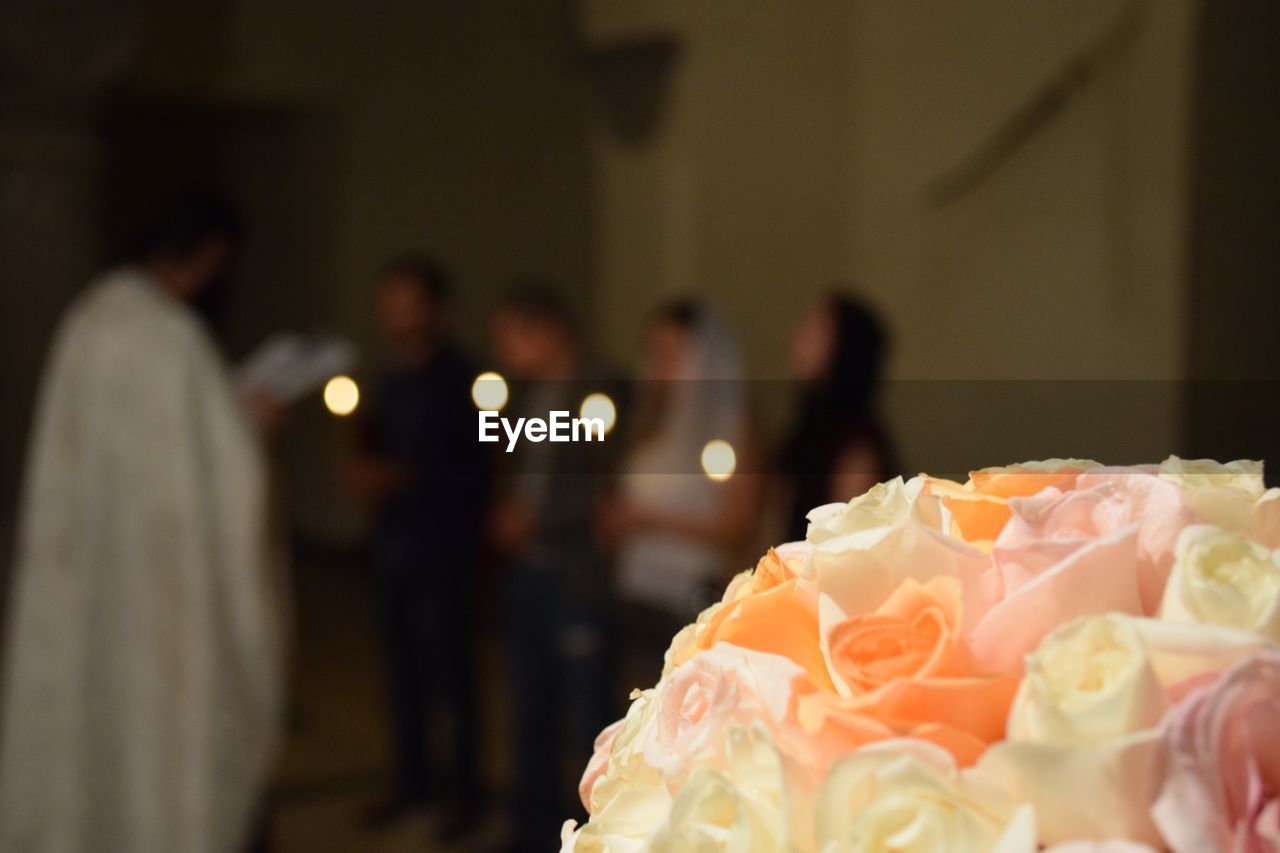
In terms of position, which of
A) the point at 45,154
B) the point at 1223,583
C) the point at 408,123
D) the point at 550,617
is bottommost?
the point at 550,617

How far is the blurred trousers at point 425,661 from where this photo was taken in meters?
3.70

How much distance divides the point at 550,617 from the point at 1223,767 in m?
2.82

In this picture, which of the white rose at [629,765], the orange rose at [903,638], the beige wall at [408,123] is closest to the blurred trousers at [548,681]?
the white rose at [629,765]

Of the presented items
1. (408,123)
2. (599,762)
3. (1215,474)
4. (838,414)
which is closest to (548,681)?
(838,414)

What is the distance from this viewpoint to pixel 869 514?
0.50m

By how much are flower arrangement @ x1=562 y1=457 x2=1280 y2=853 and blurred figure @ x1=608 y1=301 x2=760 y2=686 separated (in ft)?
5.67

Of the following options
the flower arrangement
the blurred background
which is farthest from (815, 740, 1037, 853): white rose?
the blurred background

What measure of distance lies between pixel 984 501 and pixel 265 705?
100.0 inches

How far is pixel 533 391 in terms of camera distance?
31.0 inches

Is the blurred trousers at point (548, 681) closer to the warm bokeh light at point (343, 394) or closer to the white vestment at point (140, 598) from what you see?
the white vestment at point (140, 598)

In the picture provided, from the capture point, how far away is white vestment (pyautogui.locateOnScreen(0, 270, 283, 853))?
8.98 feet

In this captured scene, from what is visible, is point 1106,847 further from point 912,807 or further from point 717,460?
point 717,460

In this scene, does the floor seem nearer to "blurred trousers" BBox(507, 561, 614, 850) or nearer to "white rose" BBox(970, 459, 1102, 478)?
"blurred trousers" BBox(507, 561, 614, 850)

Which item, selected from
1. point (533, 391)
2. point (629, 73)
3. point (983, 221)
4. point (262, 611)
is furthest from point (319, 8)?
point (533, 391)
